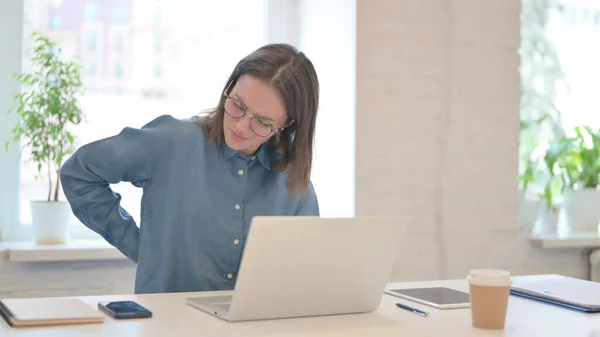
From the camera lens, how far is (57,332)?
53.2 inches

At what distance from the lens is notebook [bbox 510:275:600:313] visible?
1.79 metres

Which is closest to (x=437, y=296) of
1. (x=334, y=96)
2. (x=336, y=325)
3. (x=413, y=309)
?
(x=413, y=309)

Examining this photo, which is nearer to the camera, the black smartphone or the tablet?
the black smartphone

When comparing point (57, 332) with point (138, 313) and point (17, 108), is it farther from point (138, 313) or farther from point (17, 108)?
point (17, 108)

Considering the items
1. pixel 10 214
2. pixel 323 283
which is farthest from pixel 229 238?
pixel 10 214

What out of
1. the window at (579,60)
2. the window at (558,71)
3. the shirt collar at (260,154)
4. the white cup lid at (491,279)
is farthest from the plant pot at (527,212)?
the white cup lid at (491,279)

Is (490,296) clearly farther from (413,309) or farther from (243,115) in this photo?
(243,115)

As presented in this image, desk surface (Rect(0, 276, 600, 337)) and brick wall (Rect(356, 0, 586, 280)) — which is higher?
brick wall (Rect(356, 0, 586, 280))

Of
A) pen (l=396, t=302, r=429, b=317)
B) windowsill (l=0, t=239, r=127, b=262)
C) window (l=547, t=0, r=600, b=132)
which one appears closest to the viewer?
pen (l=396, t=302, r=429, b=317)

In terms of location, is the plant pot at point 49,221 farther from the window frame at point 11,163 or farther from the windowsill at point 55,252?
the window frame at point 11,163

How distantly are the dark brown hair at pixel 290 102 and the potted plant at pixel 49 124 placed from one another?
0.83 meters

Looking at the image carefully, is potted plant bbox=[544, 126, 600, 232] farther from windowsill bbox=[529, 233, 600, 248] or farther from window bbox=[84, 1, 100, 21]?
window bbox=[84, 1, 100, 21]

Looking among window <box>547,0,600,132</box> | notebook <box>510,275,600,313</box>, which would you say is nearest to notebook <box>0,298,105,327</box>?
notebook <box>510,275,600,313</box>

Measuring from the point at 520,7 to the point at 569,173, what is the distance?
2.63ft
